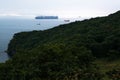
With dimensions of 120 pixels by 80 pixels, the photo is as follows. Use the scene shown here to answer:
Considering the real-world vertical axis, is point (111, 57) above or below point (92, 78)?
below

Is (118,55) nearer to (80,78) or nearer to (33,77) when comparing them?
(33,77)

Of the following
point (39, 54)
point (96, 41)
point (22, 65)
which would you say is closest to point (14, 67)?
point (22, 65)

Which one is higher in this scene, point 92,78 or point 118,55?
point 92,78

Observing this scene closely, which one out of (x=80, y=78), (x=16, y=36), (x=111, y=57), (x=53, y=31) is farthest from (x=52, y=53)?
(x=16, y=36)

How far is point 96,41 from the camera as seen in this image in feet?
160

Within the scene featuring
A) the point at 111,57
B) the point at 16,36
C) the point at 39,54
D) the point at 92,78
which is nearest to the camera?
the point at 92,78

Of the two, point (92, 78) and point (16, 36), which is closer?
point (92, 78)

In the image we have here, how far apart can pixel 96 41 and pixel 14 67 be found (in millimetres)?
24134

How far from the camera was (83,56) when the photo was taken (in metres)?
27.7

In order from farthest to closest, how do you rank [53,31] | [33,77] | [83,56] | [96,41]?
[53,31]
[96,41]
[83,56]
[33,77]

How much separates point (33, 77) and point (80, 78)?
6.10 m

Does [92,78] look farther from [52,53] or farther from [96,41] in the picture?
[96,41]

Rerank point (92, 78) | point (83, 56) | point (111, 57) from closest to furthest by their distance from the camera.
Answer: point (92, 78), point (83, 56), point (111, 57)

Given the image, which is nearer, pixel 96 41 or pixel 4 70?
pixel 4 70
